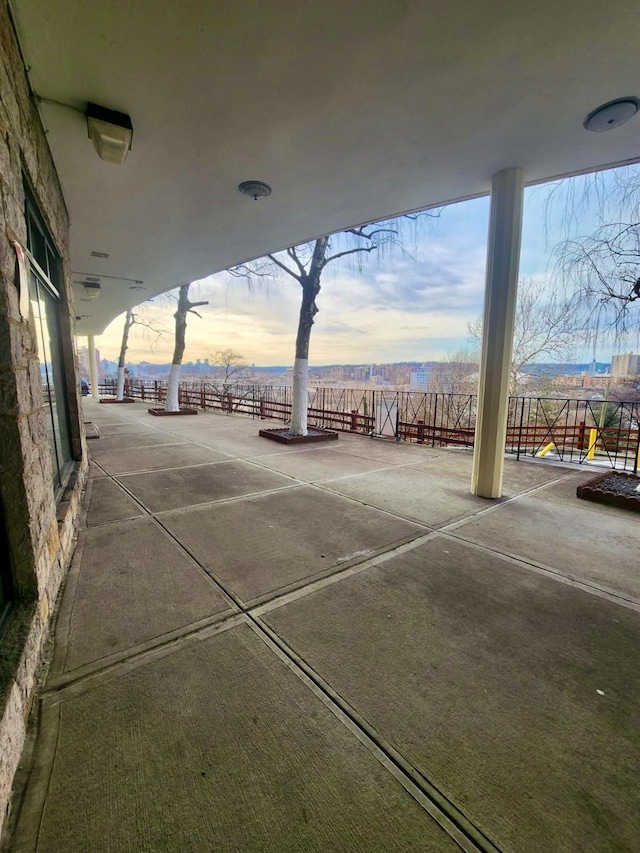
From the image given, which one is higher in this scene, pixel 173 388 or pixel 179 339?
pixel 179 339

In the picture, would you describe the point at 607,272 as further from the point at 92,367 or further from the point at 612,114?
the point at 92,367

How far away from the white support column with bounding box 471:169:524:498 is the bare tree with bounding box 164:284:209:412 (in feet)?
30.1

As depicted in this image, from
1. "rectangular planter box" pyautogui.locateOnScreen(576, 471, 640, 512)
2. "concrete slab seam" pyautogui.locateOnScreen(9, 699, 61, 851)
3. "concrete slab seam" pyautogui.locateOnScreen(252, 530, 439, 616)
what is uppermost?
"rectangular planter box" pyautogui.locateOnScreen(576, 471, 640, 512)

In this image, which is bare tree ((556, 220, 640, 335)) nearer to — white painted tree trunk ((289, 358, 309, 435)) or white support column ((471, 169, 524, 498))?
white support column ((471, 169, 524, 498))

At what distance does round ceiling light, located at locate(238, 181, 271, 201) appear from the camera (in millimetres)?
3275

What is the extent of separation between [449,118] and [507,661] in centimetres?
312

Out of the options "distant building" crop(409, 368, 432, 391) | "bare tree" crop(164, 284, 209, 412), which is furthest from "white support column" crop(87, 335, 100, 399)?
"distant building" crop(409, 368, 432, 391)

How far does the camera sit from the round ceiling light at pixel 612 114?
2279mm

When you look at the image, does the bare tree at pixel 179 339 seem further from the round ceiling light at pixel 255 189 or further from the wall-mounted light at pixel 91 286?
the round ceiling light at pixel 255 189

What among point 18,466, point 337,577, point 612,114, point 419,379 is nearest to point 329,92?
point 612,114

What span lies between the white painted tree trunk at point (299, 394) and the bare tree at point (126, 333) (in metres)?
11.3

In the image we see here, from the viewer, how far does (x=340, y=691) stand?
4.73 ft

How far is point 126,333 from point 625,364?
59.1 ft

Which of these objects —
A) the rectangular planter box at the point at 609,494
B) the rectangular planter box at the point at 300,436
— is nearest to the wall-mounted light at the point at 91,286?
the rectangular planter box at the point at 300,436
